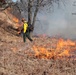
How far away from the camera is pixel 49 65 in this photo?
16672 mm

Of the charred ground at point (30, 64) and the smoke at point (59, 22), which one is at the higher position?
the charred ground at point (30, 64)

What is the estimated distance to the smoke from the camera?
35844 mm

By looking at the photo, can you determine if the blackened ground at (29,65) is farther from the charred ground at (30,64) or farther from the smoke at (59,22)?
the smoke at (59,22)

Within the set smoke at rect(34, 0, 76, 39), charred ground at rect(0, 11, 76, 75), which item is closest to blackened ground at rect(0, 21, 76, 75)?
charred ground at rect(0, 11, 76, 75)

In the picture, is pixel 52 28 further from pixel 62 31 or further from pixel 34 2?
pixel 34 2

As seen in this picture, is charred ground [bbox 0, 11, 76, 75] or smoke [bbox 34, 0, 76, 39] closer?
charred ground [bbox 0, 11, 76, 75]

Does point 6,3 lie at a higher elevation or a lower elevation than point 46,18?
higher

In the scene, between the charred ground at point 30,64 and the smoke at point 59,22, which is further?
the smoke at point 59,22

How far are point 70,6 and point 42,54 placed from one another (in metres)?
18.9

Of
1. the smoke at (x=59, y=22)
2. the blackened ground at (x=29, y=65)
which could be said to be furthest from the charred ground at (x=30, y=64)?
Result: the smoke at (x=59, y=22)

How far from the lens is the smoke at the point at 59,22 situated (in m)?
35.8

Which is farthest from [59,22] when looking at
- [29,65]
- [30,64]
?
[29,65]

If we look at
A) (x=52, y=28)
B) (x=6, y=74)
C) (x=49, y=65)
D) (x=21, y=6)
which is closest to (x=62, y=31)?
(x=52, y=28)

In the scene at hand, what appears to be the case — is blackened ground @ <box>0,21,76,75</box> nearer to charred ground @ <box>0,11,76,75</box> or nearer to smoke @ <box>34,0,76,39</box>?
charred ground @ <box>0,11,76,75</box>
